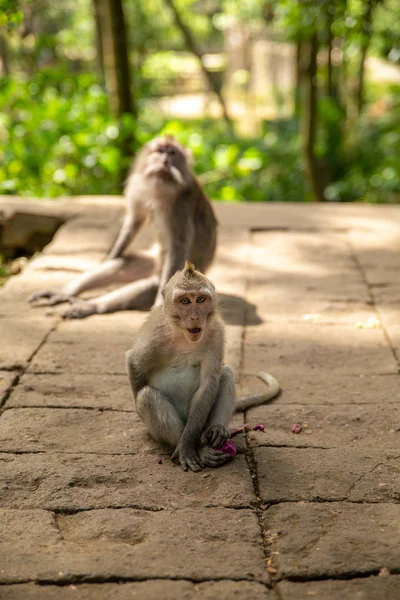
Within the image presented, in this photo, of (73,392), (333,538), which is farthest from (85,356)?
(333,538)

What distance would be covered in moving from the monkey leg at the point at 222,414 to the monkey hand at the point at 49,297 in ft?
8.45

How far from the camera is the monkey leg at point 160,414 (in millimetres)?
4004

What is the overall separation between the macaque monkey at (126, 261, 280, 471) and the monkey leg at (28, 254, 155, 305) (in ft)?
7.86

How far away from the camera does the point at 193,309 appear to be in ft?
12.5

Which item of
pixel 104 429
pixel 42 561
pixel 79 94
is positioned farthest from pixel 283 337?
pixel 79 94

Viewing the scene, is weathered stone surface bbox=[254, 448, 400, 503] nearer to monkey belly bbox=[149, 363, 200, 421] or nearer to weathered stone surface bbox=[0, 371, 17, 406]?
monkey belly bbox=[149, 363, 200, 421]

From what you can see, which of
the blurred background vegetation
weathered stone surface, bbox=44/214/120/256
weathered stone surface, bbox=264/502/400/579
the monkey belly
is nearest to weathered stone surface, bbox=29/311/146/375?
the monkey belly

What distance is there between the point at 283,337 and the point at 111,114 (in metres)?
6.38

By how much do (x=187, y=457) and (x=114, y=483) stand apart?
380 millimetres

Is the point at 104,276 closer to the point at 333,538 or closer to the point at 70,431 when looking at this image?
the point at 70,431

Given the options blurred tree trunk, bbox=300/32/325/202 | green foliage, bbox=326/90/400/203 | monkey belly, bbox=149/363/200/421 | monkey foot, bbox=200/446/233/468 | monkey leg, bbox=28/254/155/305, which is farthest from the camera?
green foliage, bbox=326/90/400/203

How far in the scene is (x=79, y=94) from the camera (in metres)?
12.5

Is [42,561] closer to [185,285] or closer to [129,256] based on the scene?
[185,285]

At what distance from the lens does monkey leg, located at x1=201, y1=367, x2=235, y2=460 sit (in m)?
3.98
